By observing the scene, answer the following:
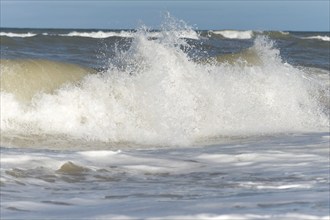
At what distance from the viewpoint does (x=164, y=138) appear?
7590 mm

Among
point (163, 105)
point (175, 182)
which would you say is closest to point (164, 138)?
point (163, 105)

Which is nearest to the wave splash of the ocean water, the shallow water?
the ocean water

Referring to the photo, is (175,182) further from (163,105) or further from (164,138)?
(163,105)

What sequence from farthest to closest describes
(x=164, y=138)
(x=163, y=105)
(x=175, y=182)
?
(x=163, y=105)
(x=164, y=138)
(x=175, y=182)

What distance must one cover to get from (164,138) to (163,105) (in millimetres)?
1163

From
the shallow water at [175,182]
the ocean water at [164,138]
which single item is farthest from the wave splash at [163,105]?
the shallow water at [175,182]

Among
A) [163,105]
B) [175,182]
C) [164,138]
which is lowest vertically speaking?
[175,182]

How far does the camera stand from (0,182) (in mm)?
4730

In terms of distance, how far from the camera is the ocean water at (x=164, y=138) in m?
3.83

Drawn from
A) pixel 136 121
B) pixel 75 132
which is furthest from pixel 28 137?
pixel 136 121

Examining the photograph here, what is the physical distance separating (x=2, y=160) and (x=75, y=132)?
8.80 ft

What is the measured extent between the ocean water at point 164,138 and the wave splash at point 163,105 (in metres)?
0.02

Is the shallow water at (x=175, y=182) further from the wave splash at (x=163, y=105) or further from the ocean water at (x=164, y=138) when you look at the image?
the wave splash at (x=163, y=105)

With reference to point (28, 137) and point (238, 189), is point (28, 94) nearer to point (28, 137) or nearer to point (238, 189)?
point (28, 137)
